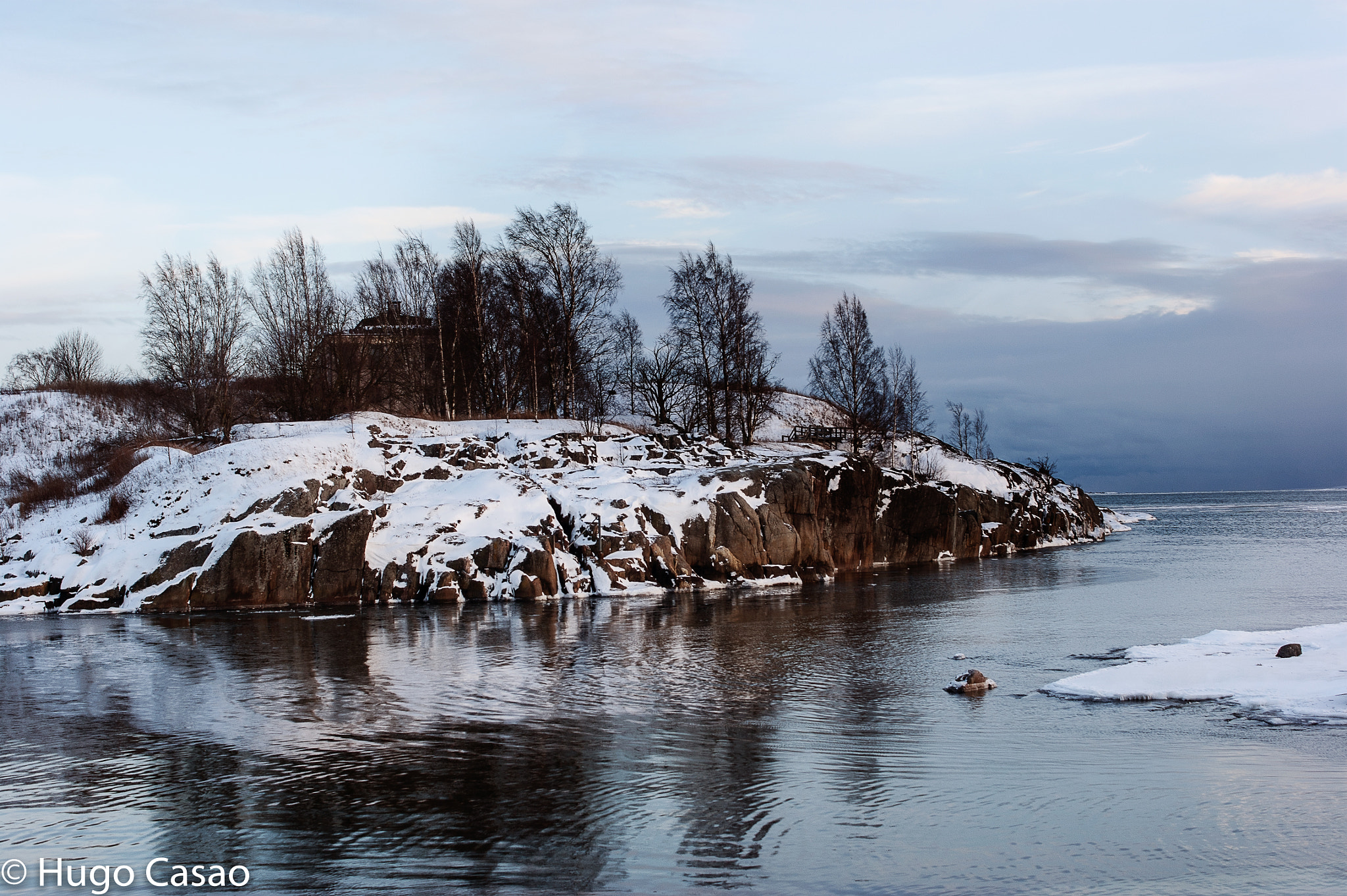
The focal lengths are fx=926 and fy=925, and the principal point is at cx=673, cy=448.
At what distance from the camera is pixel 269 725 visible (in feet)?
48.8

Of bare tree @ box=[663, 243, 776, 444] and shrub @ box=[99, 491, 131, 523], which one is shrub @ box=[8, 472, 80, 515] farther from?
bare tree @ box=[663, 243, 776, 444]

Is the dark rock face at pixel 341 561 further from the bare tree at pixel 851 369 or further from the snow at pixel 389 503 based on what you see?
the bare tree at pixel 851 369

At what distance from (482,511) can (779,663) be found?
743 inches

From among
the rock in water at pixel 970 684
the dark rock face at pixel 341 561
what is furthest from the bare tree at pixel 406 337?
the rock in water at pixel 970 684

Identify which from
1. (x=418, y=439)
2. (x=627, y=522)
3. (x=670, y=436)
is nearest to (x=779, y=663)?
(x=627, y=522)

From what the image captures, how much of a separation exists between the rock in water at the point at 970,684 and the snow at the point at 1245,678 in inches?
38.7

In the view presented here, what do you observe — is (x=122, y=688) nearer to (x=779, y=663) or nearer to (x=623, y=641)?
(x=623, y=641)

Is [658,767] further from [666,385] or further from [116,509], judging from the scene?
[666,385]

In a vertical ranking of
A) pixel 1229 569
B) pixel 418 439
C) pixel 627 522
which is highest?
pixel 418 439

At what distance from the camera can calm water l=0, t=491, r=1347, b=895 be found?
8.69 metres

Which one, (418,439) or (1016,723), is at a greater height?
(418,439)

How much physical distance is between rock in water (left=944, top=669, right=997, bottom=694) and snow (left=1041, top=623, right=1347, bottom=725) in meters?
0.98

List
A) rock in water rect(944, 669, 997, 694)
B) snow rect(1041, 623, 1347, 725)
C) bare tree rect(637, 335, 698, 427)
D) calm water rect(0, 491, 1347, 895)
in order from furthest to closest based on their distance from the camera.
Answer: bare tree rect(637, 335, 698, 427)
rock in water rect(944, 669, 997, 694)
snow rect(1041, 623, 1347, 725)
calm water rect(0, 491, 1347, 895)

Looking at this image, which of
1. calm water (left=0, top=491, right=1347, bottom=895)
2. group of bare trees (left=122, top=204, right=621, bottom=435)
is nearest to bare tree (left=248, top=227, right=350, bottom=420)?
group of bare trees (left=122, top=204, right=621, bottom=435)
